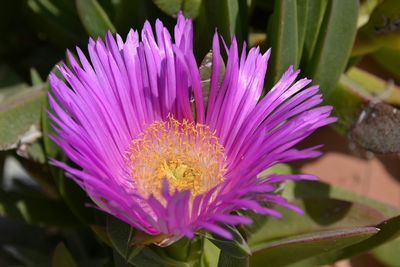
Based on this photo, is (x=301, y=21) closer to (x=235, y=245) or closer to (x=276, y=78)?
(x=276, y=78)

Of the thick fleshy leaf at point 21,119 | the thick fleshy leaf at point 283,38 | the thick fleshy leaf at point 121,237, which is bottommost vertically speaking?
the thick fleshy leaf at point 121,237

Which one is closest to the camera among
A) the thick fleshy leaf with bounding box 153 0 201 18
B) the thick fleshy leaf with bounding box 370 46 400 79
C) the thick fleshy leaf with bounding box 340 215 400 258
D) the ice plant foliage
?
the ice plant foliage

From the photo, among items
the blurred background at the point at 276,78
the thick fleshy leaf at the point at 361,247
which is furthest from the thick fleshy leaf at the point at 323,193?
the thick fleshy leaf at the point at 361,247

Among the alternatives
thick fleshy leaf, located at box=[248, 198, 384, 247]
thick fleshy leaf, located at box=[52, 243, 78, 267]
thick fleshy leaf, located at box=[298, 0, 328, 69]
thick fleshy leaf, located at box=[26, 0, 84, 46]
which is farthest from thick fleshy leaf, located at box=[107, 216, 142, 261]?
thick fleshy leaf, located at box=[26, 0, 84, 46]

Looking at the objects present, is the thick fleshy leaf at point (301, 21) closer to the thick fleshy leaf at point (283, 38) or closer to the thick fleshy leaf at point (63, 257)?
the thick fleshy leaf at point (283, 38)

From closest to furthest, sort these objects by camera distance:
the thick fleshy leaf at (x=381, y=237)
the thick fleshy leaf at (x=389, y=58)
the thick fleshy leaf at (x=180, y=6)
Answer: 1. the thick fleshy leaf at (x=381, y=237)
2. the thick fleshy leaf at (x=180, y=6)
3. the thick fleshy leaf at (x=389, y=58)

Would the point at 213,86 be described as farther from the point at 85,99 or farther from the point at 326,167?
the point at 326,167

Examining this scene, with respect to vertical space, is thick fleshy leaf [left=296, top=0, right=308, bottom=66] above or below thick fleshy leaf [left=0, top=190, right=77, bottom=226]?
above

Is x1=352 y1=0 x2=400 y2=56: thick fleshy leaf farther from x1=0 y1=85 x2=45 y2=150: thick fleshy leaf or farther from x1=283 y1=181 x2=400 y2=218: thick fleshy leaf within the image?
x1=0 y1=85 x2=45 y2=150: thick fleshy leaf

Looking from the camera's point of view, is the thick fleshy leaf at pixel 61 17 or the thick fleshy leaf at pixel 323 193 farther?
the thick fleshy leaf at pixel 61 17
